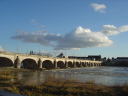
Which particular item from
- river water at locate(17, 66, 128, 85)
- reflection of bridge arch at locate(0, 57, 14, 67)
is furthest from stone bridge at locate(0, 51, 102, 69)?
river water at locate(17, 66, 128, 85)

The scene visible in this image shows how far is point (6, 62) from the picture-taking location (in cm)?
5203

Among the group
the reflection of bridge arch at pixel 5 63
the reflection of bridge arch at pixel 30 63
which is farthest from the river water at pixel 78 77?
the reflection of bridge arch at pixel 30 63

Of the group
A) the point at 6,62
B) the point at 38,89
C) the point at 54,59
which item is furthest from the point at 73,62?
the point at 38,89

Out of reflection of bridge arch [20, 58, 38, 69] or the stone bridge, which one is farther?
reflection of bridge arch [20, 58, 38, 69]

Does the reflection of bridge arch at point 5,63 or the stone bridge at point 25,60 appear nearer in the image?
the stone bridge at point 25,60

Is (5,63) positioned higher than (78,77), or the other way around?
(5,63)

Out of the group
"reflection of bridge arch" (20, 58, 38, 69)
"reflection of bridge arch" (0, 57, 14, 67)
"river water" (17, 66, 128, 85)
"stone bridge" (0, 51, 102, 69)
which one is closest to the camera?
"river water" (17, 66, 128, 85)

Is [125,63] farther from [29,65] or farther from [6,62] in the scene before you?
[6,62]

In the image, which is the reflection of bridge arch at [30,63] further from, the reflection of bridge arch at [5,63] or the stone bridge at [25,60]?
the reflection of bridge arch at [5,63]

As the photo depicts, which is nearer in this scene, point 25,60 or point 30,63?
point 25,60

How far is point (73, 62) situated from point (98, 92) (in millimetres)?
92884

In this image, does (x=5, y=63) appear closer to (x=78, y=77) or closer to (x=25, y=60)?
(x=25, y=60)

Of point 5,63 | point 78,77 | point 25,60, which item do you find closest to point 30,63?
point 25,60

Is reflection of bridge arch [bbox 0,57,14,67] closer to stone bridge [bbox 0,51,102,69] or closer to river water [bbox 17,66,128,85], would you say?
stone bridge [bbox 0,51,102,69]
